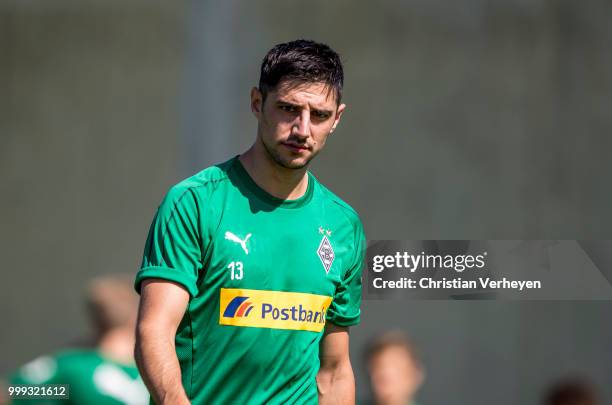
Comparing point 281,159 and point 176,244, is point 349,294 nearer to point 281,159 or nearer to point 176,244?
point 281,159

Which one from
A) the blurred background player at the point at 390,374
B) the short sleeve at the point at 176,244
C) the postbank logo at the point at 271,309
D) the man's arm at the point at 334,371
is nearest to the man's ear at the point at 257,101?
the short sleeve at the point at 176,244

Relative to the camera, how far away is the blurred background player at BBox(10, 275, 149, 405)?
396cm

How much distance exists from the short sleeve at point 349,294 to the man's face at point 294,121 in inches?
17.8

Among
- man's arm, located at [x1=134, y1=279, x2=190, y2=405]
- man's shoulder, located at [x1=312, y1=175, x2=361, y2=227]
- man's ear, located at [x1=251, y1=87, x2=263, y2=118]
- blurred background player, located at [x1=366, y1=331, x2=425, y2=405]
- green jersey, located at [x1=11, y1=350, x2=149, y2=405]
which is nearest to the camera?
man's arm, located at [x1=134, y1=279, x2=190, y2=405]

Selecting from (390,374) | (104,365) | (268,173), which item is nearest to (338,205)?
(268,173)

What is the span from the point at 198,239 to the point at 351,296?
27.4 inches

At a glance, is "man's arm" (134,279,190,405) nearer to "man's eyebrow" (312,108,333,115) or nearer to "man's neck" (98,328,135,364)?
"man's eyebrow" (312,108,333,115)

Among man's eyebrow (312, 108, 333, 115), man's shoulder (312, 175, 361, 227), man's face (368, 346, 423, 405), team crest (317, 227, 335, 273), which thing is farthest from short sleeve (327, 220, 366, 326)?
man's face (368, 346, 423, 405)

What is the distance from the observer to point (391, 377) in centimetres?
516

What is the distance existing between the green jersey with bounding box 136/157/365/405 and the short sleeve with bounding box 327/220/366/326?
0.41 ft

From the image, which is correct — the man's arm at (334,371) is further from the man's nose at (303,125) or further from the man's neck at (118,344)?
the man's neck at (118,344)

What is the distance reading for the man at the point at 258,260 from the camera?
9.41 ft

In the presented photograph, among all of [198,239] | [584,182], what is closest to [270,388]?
[198,239]

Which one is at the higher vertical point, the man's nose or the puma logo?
the man's nose
